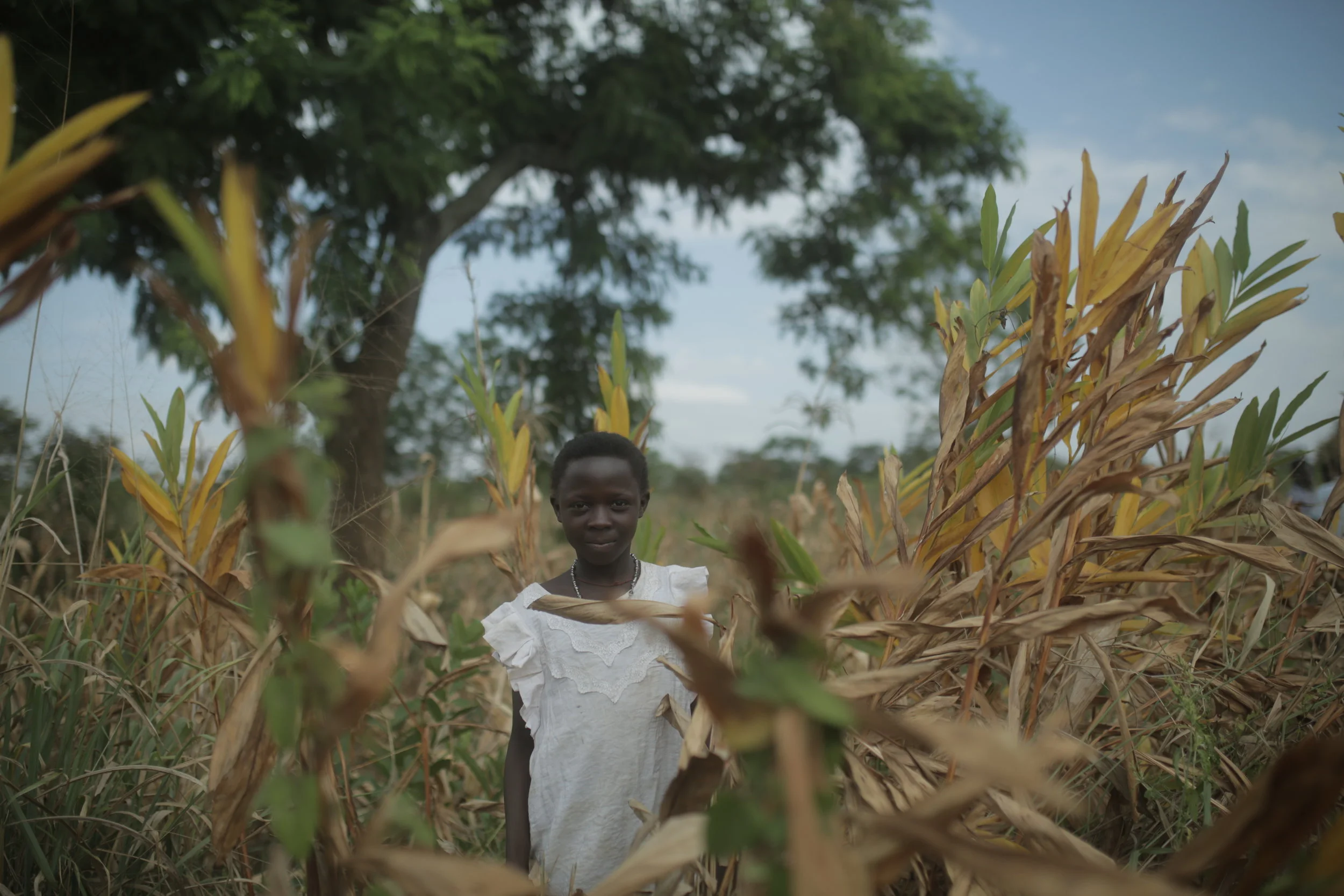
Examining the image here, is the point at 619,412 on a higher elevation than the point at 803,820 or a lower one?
higher

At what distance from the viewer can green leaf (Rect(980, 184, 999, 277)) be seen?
4.11ft

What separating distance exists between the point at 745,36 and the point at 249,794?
9233mm

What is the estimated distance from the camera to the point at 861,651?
1.37 m

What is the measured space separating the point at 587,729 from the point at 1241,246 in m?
1.47

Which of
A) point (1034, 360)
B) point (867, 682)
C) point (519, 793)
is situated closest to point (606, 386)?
point (519, 793)

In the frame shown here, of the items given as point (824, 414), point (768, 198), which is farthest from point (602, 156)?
point (824, 414)

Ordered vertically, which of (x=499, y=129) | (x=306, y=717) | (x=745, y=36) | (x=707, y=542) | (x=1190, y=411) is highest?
(x=745, y=36)

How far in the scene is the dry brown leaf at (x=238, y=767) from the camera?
841mm

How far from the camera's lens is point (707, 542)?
1.33m

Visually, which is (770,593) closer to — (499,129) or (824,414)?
(824,414)

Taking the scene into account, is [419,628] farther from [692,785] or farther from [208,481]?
[208,481]

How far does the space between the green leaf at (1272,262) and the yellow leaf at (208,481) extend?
1.94 meters

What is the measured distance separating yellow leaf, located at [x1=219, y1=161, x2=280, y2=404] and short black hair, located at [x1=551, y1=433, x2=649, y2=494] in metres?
1.06

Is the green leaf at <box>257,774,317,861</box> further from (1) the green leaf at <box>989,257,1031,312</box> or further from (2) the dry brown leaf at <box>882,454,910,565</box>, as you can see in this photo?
(1) the green leaf at <box>989,257,1031,312</box>
